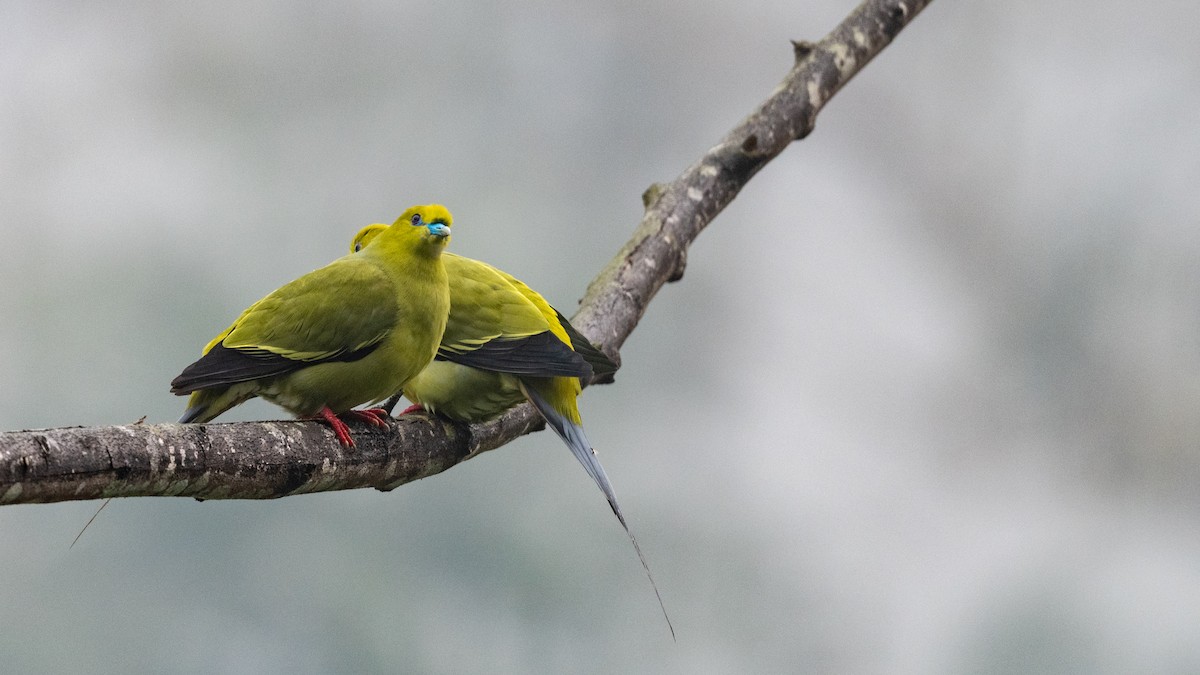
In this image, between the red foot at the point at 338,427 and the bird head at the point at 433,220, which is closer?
the red foot at the point at 338,427

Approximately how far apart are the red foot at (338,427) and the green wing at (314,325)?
5.3 inches

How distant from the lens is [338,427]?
9.37ft

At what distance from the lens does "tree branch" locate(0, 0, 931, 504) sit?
2.10m

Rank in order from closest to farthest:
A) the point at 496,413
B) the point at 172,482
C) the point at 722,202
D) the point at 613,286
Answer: the point at 172,482, the point at 496,413, the point at 613,286, the point at 722,202

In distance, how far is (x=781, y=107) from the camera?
4691mm

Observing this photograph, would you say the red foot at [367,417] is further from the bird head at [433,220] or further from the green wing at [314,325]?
the bird head at [433,220]

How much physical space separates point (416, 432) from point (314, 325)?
0.46 meters

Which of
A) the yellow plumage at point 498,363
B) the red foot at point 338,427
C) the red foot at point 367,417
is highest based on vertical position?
the yellow plumage at point 498,363

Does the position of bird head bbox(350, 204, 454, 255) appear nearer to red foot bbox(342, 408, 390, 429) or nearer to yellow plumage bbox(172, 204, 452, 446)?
yellow plumage bbox(172, 204, 452, 446)

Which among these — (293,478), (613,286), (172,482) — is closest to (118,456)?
(172,482)

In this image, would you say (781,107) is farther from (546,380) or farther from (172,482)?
(172,482)

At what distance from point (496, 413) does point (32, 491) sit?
156cm

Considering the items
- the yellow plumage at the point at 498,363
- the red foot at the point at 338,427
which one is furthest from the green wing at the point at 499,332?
the red foot at the point at 338,427

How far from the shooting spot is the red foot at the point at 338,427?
284cm
